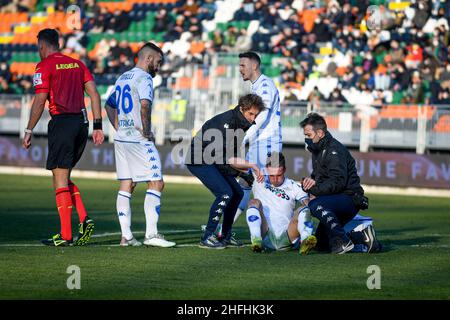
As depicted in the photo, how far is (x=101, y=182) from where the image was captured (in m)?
27.0

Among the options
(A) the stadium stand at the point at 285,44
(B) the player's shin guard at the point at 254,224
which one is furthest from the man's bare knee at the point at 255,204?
(A) the stadium stand at the point at 285,44

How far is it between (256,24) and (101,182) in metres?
9.24

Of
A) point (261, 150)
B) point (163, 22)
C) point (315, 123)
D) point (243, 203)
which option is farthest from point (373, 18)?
point (315, 123)

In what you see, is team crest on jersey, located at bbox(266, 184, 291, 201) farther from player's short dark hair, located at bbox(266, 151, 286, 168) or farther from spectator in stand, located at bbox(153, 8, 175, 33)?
spectator in stand, located at bbox(153, 8, 175, 33)

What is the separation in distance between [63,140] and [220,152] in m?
1.80

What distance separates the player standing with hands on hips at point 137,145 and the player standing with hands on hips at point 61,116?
1.01 ft

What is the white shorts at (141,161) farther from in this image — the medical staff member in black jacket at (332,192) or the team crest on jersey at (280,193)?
the medical staff member in black jacket at (332,192)

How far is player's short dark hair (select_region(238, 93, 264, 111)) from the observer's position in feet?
39.0

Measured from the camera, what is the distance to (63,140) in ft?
39.4

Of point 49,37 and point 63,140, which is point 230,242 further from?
point 49,37

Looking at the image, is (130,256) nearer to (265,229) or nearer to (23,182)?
(265,229)

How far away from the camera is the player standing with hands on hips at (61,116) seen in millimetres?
11992

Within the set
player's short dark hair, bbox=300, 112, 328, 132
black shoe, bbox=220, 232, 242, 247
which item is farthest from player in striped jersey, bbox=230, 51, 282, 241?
player's short dark hair, bbox=300, 112, 328, 132
